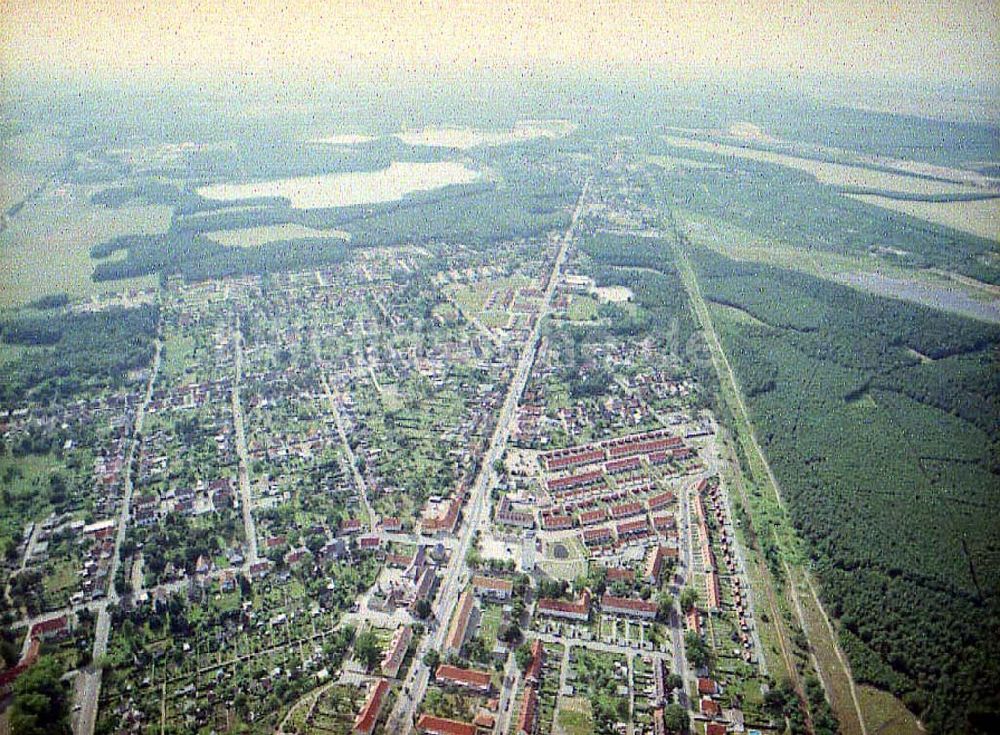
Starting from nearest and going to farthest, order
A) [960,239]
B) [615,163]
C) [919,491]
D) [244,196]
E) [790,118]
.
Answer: [919,491] < [960,239] < [244,196] < [615,163] < [790,118]

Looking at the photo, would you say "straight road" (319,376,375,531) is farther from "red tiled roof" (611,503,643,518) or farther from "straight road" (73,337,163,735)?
"red tiled roof" (611,503,643,518)

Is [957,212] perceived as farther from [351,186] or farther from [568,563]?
[568,563]

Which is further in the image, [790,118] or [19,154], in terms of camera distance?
[790,118]

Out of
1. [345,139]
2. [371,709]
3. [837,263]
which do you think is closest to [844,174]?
A: [837,263]

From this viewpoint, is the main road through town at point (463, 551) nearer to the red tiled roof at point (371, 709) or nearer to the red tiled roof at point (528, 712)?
the red tiled roof at point (371, 709)

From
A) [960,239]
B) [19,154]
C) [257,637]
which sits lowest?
[257,637]

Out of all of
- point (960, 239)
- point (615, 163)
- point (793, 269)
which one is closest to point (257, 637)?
point (793, 269)

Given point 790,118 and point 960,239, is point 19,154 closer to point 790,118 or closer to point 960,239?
point 960,239
